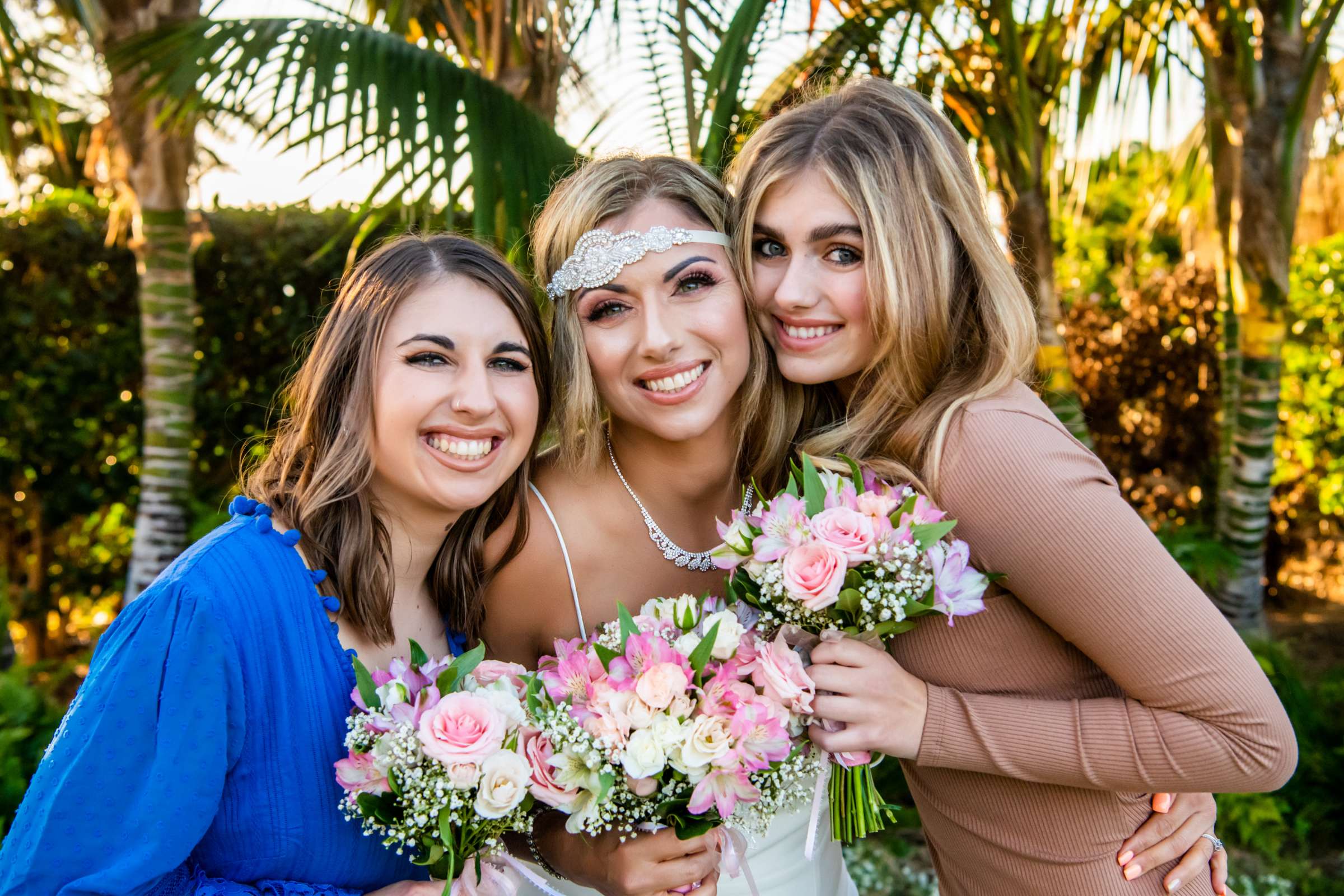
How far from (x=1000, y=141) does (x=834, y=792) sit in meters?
3.38

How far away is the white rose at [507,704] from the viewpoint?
1.94 metres

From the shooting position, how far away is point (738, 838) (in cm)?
226

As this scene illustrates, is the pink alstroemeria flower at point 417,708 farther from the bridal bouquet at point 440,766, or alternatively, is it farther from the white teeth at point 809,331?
the white teeth at point 809,331

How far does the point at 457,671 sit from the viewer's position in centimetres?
201

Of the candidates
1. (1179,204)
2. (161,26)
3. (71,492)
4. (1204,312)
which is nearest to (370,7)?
(161,26)

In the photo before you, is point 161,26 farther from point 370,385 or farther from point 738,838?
point 738,838

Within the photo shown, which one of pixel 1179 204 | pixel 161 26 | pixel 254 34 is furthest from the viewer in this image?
pixel 1179 204

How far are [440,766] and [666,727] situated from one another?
0.44 m

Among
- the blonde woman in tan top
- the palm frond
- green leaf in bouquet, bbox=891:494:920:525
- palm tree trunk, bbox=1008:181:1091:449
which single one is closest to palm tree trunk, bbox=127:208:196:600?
the palm frond

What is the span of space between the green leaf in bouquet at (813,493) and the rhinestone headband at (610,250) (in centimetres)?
99

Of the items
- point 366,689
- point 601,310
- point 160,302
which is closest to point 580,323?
point 601,310

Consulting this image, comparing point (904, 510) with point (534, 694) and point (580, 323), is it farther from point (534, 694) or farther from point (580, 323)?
point (580, 323)

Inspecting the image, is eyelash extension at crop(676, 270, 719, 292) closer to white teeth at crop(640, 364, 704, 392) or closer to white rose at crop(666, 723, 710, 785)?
white teeth at crop(640, 364, 704, 392)

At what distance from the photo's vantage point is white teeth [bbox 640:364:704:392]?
286 cm
